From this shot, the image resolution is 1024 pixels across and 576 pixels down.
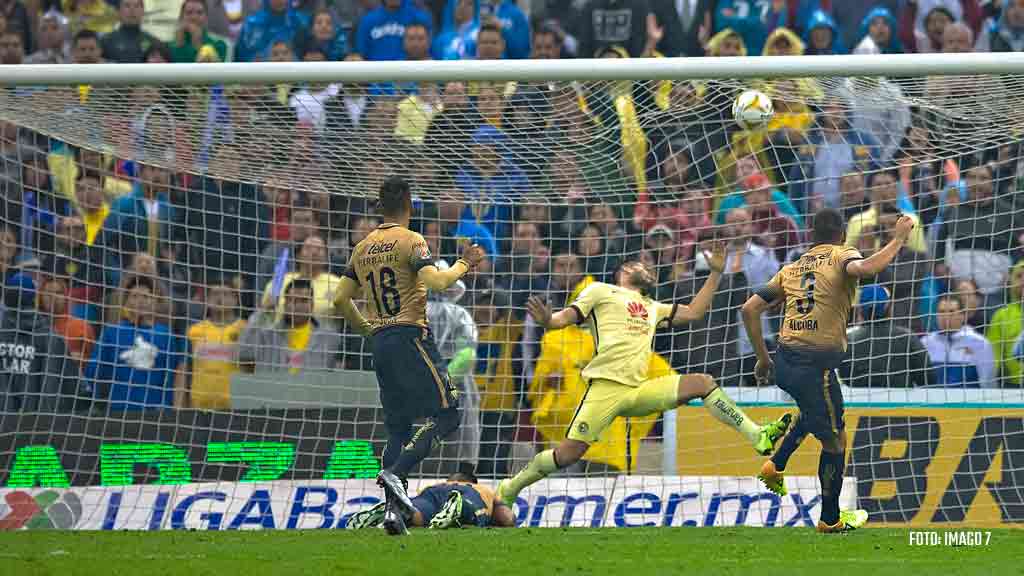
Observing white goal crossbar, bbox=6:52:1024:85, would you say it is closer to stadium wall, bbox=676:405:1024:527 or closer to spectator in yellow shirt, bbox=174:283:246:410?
spectator in yellow shirt, bbox=174:283:246:410

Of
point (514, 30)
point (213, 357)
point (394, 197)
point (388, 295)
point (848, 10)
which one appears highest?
point (848, 10)

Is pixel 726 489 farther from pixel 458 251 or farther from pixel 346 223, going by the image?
pixel 346 223

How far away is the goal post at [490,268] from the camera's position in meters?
10.9

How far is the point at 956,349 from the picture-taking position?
12070 millimetres

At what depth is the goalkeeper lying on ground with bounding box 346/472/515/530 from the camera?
10211 millimetres

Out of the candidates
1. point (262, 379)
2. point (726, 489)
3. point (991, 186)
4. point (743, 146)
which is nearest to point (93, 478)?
point (262, 379)

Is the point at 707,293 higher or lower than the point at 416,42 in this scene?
lower

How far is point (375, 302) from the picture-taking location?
30.5 feet

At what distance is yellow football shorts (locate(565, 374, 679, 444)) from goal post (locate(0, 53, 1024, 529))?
0.48ft

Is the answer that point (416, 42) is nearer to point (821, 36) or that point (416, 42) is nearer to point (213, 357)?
point (821, 36)

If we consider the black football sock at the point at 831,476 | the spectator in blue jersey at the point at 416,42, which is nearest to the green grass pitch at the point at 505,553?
the black football sock at the point at 831,476

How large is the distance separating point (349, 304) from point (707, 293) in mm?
2872

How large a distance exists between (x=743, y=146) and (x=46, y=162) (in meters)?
5.95

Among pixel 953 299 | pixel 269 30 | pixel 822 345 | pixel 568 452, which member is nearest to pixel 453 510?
pixel 568 452
